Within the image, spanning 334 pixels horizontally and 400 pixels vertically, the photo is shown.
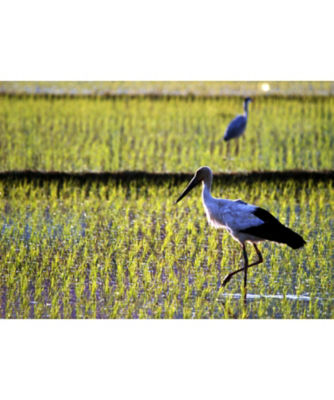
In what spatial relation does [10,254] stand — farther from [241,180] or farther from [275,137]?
[275,137]

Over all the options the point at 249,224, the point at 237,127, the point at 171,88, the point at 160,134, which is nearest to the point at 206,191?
the point at 249,224

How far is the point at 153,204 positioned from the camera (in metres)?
8.28

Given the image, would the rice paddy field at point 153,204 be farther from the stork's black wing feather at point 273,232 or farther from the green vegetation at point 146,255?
the stork's black wing feather at point 273,232

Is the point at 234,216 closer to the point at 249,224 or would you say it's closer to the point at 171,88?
the point at 249,224

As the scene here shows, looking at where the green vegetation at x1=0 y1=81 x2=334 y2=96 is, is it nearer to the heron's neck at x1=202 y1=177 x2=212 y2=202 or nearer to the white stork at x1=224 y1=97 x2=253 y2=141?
the white stork at x1=224 y1=97 x2=253 y2=141

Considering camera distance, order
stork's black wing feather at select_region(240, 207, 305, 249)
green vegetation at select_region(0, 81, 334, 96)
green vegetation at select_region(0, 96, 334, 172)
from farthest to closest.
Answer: green vegetation at select_region(0, 96, 334, 172), green vegetation at select_region(0, 81, 334, 96), stork's black wing feather at select_region(240, 207, 305, 249)

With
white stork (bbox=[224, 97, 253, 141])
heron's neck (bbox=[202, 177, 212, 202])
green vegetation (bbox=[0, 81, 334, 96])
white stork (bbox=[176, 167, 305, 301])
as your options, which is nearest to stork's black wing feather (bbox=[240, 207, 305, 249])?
white stork (bbox=[176, 167, 305, 301])

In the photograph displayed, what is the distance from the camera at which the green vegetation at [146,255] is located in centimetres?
579

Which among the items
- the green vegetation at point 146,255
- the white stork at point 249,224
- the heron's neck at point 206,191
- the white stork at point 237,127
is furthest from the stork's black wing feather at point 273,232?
the white stork at point 237,127

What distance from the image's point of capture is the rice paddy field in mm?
5938

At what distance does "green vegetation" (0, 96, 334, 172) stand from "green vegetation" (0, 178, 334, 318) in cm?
63

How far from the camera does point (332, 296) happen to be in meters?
5.97

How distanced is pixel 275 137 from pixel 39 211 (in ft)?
11.7

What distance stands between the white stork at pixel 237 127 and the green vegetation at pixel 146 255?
125 cm
